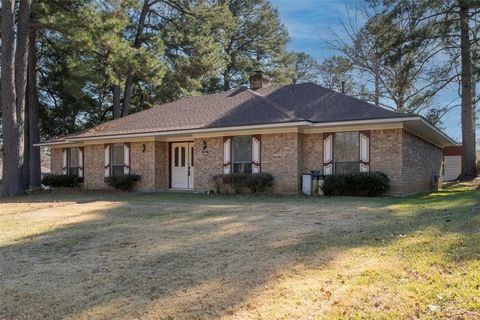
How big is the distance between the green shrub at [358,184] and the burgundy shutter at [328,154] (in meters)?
0.66

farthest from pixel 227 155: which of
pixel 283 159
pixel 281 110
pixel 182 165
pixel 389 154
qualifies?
pixel 389 154

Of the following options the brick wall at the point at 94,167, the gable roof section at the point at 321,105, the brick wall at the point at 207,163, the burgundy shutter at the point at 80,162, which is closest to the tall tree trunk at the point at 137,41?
the burgundy shutter at the point at 80,162

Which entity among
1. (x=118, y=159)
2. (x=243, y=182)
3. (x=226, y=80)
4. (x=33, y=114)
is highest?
(x=226, y=80)

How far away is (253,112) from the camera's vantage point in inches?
681

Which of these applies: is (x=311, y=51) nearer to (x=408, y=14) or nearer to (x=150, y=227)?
(x=408, y=14)

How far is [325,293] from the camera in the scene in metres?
4.32

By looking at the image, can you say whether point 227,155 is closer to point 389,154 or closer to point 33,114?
point 389,154

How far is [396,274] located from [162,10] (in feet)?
89.6

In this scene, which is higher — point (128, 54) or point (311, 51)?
point (311, 51)

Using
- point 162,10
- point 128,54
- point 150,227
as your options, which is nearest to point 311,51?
point 162,10

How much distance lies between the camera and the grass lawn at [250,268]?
13.5 feet

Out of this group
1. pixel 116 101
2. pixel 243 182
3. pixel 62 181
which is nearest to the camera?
pixel 243 182

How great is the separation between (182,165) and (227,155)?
10.2 ft

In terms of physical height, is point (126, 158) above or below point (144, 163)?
above
